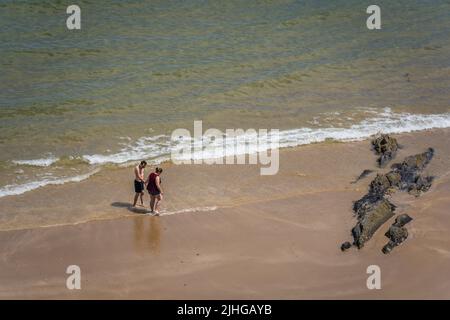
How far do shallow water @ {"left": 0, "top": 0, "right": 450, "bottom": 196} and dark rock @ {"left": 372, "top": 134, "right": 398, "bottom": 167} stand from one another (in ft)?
3.49

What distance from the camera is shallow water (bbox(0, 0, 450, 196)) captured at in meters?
16.5

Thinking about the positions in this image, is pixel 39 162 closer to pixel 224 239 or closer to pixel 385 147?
pixel 224 239

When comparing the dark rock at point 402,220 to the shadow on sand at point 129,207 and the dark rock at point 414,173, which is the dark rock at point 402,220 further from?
the shadow on sand at point 129,207

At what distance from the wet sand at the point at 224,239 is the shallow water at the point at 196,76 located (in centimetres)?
152

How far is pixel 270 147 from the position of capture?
1609 cm

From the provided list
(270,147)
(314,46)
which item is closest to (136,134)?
(270,147)

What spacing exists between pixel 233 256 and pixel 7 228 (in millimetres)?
4584

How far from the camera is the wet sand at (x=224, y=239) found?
35.6 feet

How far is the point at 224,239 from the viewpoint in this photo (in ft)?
39.8

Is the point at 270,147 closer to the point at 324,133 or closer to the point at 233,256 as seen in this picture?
the point at 324,133

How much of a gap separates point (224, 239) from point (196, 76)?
329 inches

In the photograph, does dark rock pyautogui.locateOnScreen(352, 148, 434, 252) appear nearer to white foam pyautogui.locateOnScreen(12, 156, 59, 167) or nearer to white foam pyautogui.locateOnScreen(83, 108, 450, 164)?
white foam pyautogui.locateOnScreen(83, 108, 450, 164)

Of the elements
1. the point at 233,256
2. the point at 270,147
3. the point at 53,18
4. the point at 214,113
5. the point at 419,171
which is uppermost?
the point at 53,18

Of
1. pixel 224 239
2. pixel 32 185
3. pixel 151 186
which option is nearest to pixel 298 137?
pixel 151 186
